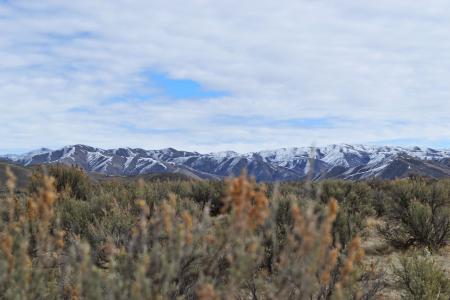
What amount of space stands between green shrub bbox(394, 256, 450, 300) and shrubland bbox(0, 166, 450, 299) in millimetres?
27

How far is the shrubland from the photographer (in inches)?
90.5

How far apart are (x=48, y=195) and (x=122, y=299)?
2.36 feet

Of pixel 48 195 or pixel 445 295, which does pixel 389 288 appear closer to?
pixel 445 295

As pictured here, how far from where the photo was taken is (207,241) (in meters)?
3.27

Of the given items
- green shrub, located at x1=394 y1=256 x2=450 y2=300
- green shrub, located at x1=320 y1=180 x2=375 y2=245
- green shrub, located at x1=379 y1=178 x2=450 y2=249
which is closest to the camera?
green shrub, located at x1=394 y1=256 x2=450 y2=300

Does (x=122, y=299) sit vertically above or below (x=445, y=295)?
above

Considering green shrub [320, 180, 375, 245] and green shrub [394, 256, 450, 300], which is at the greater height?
green shrub [320, 180, 375, 245]

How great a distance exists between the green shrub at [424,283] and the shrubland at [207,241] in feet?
0.09

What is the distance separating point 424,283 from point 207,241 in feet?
13.4

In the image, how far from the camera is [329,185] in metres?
16.3

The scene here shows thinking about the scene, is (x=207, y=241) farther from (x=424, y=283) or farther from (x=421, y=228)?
(x=421, y=228)

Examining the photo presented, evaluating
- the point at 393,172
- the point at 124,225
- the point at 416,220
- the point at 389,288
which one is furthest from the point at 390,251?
the point at 393,172

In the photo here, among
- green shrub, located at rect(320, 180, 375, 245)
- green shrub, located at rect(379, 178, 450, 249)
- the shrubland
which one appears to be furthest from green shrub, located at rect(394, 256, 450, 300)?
green shrub, located at rect(379, 178, 450, 249)

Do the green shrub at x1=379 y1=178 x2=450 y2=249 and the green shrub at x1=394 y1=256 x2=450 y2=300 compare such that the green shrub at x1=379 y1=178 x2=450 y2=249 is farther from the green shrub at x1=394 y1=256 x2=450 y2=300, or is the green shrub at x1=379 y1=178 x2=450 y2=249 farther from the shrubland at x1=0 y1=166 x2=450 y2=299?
the green shrub at x1=394 y1=256 x2=450 y2=300
